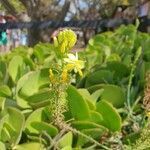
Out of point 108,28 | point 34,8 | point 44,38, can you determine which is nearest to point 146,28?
point 108,28

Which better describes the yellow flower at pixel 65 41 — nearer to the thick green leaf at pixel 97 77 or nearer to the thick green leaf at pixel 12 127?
the thick green leaf at pixel 12 127

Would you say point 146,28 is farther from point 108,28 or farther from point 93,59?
point 93,59

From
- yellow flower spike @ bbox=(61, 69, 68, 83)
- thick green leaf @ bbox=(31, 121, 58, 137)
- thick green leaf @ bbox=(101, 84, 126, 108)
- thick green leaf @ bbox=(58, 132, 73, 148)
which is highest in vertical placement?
yellow flower spike @ bbox=(61, 69, 68, 83)

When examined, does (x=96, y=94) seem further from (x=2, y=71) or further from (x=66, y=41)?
(x=66, y=41)

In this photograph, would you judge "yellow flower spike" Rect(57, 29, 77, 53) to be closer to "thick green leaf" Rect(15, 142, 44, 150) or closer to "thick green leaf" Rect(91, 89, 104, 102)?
"thick green leaf" Rect(15, 142, 44, 150)

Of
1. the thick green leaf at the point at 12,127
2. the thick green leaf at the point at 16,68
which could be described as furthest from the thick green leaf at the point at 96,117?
the thick green leaf at the point at 16,68

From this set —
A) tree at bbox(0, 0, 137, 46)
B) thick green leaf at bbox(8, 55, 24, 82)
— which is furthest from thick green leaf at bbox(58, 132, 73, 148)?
tree at bbox(0, 0, 137, 46)
